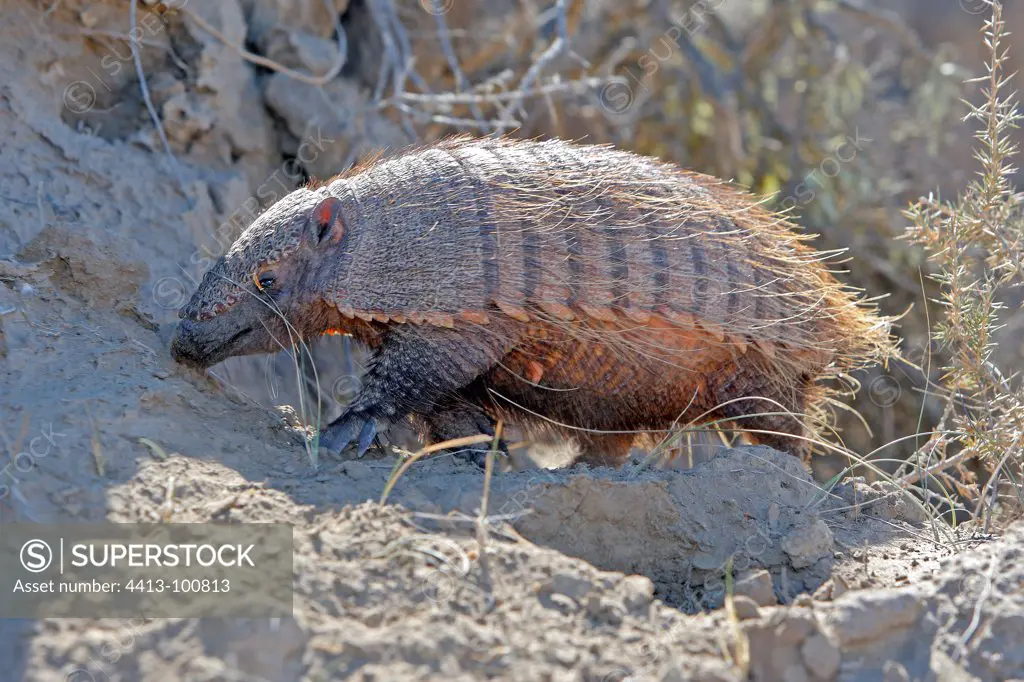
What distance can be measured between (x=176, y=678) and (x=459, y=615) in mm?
766

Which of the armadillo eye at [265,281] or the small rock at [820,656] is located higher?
the armadillo eye at [265,281]

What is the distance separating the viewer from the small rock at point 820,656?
2641 millimetres

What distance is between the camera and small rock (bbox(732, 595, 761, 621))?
2.86 m

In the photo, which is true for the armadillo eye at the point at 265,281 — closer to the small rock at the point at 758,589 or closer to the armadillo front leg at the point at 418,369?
the armadillo front leg at the point at 418,369

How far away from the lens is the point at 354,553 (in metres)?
2.95

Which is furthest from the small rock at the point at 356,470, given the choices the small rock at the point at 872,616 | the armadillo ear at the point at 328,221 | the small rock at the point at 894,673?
the small rock at the point at 894,673

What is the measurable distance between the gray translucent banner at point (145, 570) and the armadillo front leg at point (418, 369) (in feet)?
4.13

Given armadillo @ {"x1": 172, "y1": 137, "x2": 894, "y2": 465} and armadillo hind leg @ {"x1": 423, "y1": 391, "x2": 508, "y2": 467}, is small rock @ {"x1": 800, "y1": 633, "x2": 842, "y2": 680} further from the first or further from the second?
armadillo hind leg @ {"x1": 423, "y1": 391, "x2": 508, "y2": 467}

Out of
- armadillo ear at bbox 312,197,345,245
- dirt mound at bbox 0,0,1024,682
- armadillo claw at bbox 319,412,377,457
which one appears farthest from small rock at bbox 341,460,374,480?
armadillo ear at bbox 312,197,345,245

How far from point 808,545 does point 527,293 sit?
162 centimetres

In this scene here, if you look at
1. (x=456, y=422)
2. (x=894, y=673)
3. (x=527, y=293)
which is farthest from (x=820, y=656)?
(x=456, y=422)

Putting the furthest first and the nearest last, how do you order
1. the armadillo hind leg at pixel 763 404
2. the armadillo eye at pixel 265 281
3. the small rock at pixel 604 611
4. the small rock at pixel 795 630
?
the armadillo hind leg at pixel 763 404
the armadillo eye at pixel 265 281
the small rock at pixel 604 611
the small rock at pixel 795 630

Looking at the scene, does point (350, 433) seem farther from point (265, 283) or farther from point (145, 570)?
point (145, 570)

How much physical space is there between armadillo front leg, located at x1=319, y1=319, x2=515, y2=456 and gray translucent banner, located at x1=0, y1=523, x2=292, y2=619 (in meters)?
1.26
